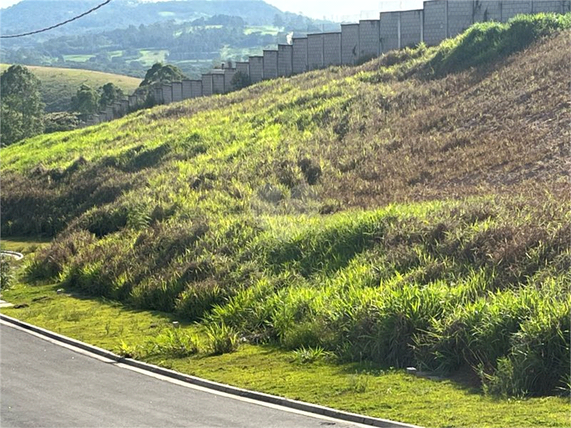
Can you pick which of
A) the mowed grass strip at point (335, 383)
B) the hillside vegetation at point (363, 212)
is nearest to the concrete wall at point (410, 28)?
the hillside vegetation at point (363, 212)

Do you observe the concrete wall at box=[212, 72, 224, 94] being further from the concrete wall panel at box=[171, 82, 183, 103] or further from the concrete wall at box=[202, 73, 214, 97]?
the concrete wall panel at box=[171, 82, 183, 103]

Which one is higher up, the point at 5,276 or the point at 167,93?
the point at 167,93

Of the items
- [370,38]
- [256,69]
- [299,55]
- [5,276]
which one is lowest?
[5,276]

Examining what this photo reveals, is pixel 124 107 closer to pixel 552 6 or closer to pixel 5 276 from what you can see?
pixel 552 6

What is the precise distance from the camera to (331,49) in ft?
208

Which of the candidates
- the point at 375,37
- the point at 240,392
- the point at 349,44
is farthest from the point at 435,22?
the point at 240,392

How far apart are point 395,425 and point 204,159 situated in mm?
29882

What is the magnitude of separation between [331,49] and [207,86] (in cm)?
1529

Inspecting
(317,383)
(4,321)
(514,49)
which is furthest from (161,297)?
(514,49)

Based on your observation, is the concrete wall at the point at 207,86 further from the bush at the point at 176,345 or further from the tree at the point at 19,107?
the bush at the point at 176,345

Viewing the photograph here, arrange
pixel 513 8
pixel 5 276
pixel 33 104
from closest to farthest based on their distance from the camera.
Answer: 1. pixel 5 276
2. pixel 513 8
3. pixel 33 104

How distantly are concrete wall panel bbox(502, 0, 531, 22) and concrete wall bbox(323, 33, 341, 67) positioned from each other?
1266cm

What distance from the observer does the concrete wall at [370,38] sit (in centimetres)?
6019

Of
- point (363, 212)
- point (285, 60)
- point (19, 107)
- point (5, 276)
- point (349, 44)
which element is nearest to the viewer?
point (363, 212)
